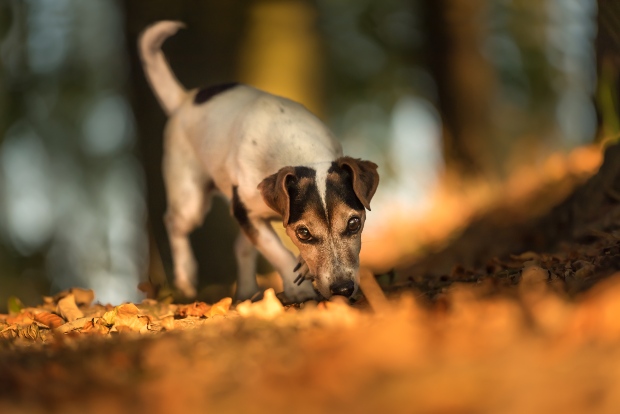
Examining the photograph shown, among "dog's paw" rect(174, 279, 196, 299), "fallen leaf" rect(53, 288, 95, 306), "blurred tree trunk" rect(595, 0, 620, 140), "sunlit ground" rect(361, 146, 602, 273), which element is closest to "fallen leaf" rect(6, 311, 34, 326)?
"fallen leaf" rect(53, 288, 95, 306)

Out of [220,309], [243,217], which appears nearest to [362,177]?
[243,217]

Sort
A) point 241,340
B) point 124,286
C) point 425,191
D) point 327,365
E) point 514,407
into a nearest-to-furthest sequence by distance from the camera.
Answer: point 514,407, point 327,365, point 241,340, point 425,191, point 124,286

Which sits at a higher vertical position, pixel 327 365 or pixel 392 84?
pixel 327 365

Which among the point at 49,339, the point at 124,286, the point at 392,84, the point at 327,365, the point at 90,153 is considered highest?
the point at 327,365

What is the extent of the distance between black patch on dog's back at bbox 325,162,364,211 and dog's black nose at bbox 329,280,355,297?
49 centimetres

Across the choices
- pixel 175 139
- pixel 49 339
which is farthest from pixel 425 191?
pixel 49 339

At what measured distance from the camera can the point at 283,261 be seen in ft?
17.8

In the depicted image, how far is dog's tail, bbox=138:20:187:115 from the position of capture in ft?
23.3

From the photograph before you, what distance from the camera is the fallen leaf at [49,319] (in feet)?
15.5

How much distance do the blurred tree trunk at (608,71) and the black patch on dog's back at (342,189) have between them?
279cm

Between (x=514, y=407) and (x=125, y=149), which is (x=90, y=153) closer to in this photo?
(x=125, y=149)

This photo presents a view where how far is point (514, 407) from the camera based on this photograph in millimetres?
2061

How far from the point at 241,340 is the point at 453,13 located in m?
8.47

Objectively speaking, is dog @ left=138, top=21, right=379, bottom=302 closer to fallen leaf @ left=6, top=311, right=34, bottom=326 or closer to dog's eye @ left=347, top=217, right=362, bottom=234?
dog's eye @ left=347, top=217, right=362, bottom=234
